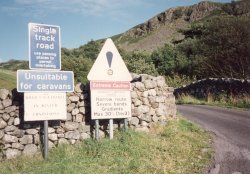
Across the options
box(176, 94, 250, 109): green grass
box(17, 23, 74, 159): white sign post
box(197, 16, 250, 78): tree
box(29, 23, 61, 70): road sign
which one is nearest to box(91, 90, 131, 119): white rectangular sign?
box(17, 23, 74, 159): white sign post

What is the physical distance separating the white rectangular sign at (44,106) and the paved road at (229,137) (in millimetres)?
3797

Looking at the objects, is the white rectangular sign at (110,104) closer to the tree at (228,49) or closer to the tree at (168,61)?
Answer: the tree at (228,49)

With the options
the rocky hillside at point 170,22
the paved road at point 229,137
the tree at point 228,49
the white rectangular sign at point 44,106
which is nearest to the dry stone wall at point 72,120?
the white rectangular sign at point 44,106

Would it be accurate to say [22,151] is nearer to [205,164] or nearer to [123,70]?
[123,70]

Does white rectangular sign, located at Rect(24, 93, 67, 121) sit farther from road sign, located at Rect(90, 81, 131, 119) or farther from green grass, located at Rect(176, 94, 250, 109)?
green grass, located at Rect(176, 94, 250, 109)

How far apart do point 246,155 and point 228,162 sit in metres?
0.69

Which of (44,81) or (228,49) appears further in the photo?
(228,49)

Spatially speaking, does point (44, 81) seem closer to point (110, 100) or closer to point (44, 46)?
point (44, 46)

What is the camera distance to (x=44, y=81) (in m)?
8.33

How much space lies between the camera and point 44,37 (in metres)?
8.39

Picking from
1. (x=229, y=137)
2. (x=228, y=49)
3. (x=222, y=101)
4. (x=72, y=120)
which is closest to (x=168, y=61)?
(x=228, y=49)

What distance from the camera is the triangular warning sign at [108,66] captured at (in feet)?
29.6

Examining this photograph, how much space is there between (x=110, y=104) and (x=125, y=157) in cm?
172

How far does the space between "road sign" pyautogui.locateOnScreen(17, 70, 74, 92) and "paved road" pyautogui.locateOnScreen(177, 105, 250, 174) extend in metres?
3.96
